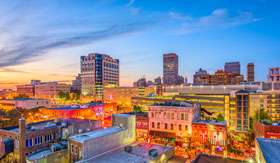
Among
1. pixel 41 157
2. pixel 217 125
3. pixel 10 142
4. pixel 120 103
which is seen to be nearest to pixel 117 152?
pixel 41 157

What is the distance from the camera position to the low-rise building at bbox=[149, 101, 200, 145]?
1962 inches

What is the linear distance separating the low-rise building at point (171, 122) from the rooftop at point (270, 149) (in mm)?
26545

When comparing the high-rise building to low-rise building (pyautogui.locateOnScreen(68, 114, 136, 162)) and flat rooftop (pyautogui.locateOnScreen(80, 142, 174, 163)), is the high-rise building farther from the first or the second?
flat rooftop (pyautogui.locateOnScreen(80, 142, 174, 163))

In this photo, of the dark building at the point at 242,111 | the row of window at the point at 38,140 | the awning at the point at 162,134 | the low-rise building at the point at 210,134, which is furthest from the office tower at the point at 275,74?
the row of window at the point at 38,140

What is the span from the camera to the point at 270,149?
20.7m

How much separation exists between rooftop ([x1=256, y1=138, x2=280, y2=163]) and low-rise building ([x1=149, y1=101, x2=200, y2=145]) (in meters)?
26.5

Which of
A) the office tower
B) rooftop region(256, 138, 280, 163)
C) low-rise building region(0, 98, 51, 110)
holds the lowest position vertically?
low-rise building region(0, 98, 51, 110)

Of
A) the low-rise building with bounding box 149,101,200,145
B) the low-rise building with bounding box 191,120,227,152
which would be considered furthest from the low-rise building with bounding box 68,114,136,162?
the low-rise building with bounding box 191,120,227,152

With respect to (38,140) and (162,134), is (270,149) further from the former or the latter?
(38,140)

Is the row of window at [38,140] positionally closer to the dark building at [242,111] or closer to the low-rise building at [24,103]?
the dark building at [242,111]

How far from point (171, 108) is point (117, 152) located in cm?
2582

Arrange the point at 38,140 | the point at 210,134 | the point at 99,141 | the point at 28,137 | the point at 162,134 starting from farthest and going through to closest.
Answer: the point at 162,134 → the point at 210,134 → the point at 38,140 → the point at 28,137 → the point at 99,141

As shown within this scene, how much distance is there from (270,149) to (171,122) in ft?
106

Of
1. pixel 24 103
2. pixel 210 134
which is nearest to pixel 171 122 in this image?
pixel 210 134
